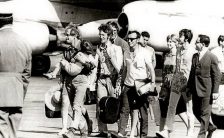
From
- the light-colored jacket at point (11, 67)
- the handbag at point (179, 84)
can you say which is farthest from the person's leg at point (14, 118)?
the handbag at point (179, 84)

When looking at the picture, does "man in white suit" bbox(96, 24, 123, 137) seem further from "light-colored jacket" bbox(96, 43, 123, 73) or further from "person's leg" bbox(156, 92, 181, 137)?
"person's leg" bbox(156, 92, 181, 137)

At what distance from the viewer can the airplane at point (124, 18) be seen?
14664 mm

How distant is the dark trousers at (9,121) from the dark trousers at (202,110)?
274cm

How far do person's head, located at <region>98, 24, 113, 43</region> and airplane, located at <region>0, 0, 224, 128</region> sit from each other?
5.42 metres

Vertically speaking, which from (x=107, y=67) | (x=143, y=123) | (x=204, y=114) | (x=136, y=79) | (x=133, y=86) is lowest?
(x=143, y=123)

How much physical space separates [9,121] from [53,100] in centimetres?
218

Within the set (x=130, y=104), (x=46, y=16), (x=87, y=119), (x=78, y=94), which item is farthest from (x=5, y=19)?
(x=46, y=16)

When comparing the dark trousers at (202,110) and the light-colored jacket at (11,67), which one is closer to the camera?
the light-colored jacket at (11,67)

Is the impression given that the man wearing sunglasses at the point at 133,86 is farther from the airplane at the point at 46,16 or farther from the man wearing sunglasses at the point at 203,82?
the airplane at the point at 46,16

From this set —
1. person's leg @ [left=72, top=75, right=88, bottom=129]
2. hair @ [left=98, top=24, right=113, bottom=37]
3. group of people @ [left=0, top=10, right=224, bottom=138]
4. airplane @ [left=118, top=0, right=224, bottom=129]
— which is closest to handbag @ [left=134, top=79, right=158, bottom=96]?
group of people @ [left=0, top=10, right=224, bottom=138]

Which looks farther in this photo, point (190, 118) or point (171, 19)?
point (171, 19)

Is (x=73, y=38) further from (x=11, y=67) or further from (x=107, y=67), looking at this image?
(x=11, y=67)

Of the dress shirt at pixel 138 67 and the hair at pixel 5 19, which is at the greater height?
the hair at pixel 5 19

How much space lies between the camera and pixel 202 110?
846 centimetres
